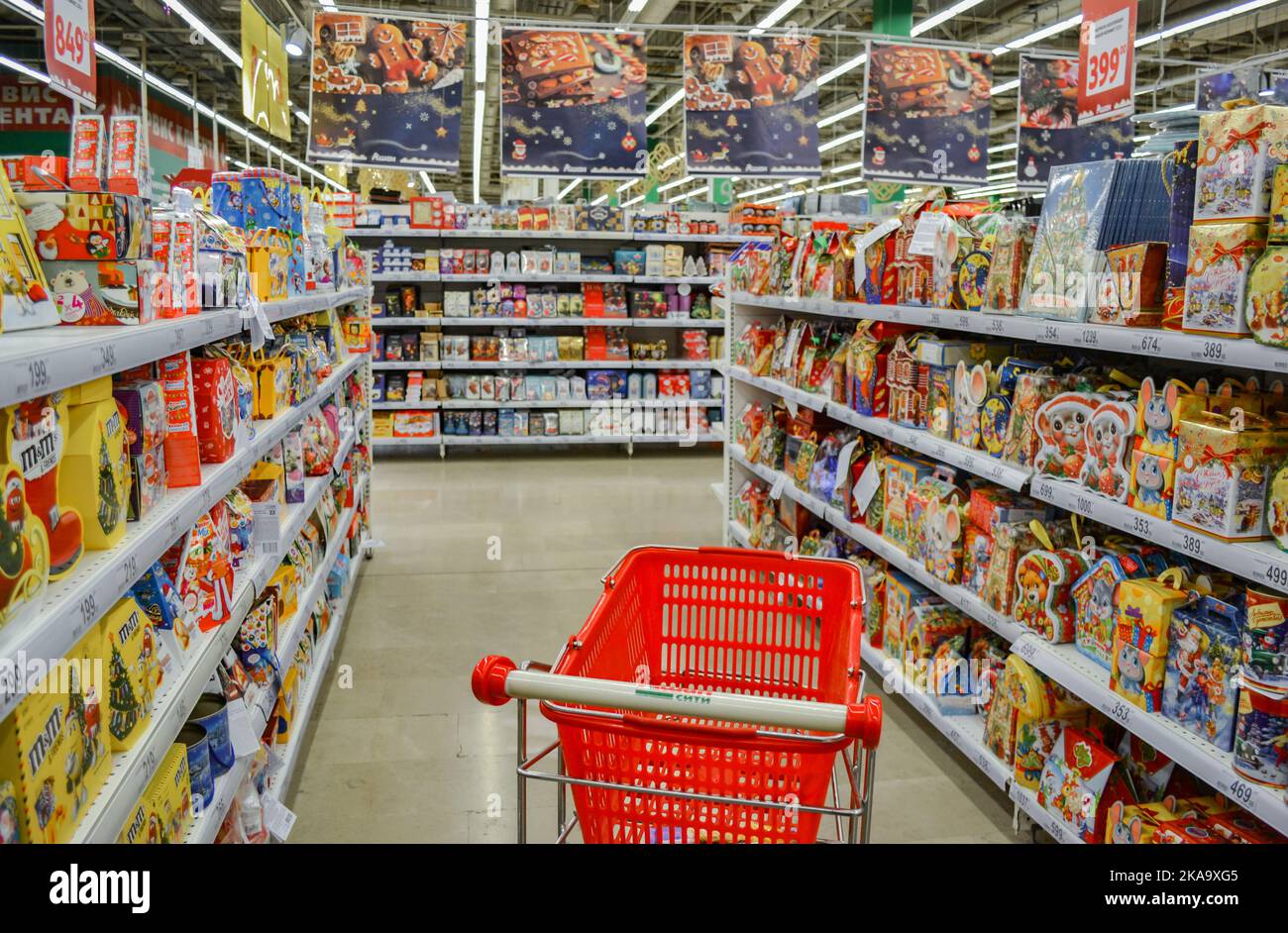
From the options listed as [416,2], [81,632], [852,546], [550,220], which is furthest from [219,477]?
[416,2]

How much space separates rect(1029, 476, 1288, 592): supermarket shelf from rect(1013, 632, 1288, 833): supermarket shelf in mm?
388

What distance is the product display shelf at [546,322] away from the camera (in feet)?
30.5

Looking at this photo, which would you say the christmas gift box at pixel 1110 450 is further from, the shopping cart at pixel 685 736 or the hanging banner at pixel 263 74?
the hanging banner at pixel 263 74

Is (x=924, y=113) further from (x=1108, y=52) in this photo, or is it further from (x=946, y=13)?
(x=1108, y=52)

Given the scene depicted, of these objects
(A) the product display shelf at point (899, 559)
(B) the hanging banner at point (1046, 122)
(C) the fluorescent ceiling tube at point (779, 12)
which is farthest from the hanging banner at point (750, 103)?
(A) the product display shelf at point (899, 559)

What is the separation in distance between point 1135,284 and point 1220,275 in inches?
13.0

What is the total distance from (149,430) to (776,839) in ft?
4.67

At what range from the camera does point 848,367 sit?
409 centimetres

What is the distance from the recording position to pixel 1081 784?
8.45 ft

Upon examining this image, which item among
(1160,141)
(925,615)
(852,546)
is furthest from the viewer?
(852,546)

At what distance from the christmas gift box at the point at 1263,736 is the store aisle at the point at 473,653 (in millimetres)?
1154

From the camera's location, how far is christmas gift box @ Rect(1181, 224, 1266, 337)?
1968 millimetres

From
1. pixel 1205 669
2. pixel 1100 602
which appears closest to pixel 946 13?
pixel 1100 602
